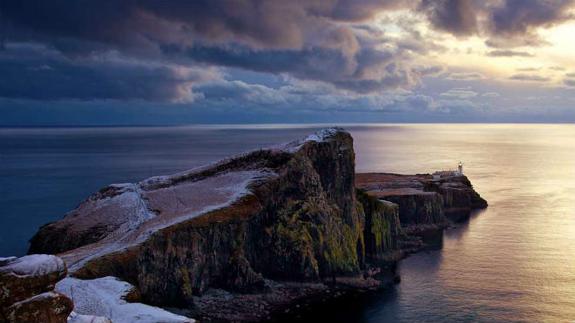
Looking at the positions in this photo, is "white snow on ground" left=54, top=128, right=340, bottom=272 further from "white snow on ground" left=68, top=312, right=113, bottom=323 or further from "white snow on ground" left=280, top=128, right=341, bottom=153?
"white snow on ground" left=68, top=312, right=113, bottom=323

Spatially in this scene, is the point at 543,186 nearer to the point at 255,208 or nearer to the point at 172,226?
the point at 255,208

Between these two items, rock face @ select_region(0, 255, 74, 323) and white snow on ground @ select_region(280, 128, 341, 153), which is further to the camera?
white snow on ground @ select_region(280, 128, 341, 153)

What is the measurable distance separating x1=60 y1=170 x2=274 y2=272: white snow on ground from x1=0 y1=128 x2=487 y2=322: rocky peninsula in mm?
215

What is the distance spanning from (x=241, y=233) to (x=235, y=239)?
3.90 feet

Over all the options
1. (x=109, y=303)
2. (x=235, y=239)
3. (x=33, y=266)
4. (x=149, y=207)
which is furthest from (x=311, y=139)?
(x=33, y=266)

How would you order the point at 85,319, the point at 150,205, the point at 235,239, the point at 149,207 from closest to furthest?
the point at 85,319, the point at 235,239, the point at 149,207, the point at 150,205

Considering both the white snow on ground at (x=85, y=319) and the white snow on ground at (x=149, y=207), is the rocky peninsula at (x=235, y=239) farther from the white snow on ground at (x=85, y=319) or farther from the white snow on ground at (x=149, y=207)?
the white snow on ground at (x=85, y=319)

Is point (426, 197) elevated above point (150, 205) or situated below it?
below

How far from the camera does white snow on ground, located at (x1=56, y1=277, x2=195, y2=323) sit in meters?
37.2

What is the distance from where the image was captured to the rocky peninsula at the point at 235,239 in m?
55.9

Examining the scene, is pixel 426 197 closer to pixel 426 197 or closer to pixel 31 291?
pixel 426 197

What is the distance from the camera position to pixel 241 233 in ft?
219

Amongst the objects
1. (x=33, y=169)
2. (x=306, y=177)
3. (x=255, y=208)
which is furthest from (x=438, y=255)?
(x=33, y=169)

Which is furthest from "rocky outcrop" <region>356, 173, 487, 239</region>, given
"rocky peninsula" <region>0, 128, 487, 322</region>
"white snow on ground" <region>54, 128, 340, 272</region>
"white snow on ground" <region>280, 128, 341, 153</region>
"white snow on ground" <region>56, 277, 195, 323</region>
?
"white snow on ground" <region>56, 277, 195, 323</region>
